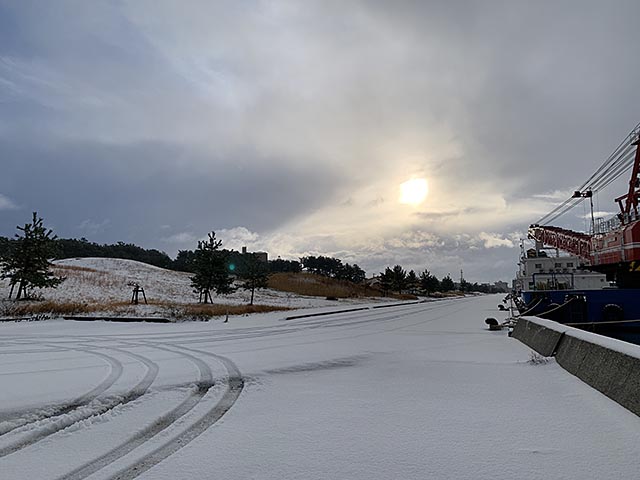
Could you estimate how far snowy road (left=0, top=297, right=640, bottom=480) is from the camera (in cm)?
346

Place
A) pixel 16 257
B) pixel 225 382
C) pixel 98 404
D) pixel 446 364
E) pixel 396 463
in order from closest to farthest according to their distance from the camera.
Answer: pixel 396 463 < pixel 98 404 < pixel 225 382 < pixel 446 364 < pixel 16 257

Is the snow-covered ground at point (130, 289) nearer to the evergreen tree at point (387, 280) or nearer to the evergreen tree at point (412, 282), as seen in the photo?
the evergreen tree at point (387, 280)

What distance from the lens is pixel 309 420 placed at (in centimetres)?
478

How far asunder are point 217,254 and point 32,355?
1008 inches

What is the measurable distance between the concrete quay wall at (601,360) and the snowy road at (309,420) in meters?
0.20

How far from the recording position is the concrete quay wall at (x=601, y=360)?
490cm

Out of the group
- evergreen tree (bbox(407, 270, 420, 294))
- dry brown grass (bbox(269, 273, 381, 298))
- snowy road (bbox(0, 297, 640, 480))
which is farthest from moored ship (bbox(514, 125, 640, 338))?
evergreen tree (bbox(407, 270, 420, 294))

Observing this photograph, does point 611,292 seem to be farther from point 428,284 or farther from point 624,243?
point 428,284

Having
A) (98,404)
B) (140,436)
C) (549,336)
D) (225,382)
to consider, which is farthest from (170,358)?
(549,336)

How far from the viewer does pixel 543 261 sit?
4691cm

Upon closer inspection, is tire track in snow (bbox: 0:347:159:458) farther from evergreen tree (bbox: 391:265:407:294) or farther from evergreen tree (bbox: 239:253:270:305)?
evergreen tree (bbox: 391:265:407:294)

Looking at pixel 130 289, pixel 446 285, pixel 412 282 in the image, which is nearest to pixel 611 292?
pixel 130 289

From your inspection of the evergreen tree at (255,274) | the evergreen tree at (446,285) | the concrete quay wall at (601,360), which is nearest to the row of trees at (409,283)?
the evergreen tree at (446,285)

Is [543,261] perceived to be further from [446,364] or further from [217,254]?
[446,364]
